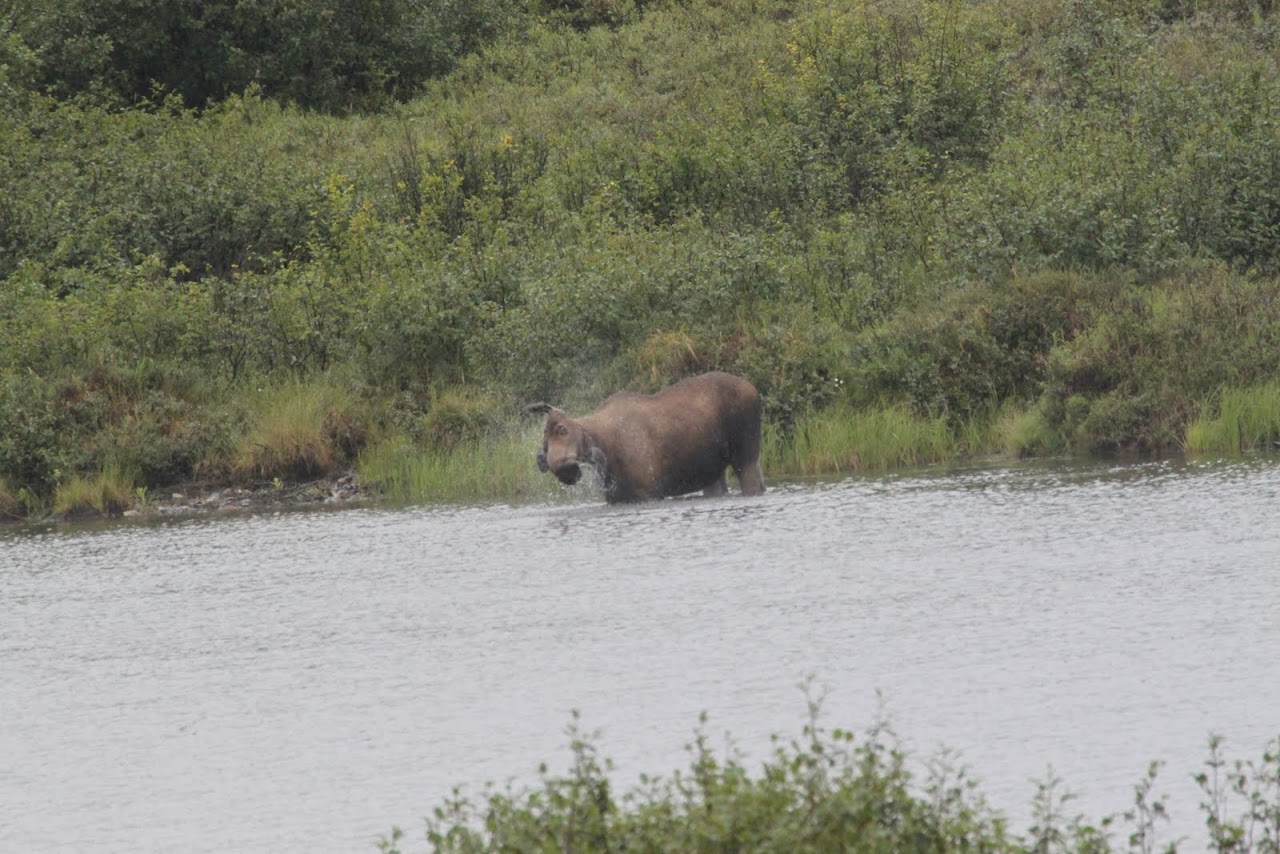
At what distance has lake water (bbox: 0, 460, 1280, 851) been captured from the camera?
7.87 m

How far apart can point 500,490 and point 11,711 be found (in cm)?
853

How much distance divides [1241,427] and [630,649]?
27.9 feet

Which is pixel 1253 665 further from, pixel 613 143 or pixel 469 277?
pixel 613 143

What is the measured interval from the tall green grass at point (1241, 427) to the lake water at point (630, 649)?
0.96 metres

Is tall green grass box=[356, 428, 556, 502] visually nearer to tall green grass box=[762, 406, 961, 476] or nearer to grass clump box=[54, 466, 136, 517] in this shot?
tall green grass box=[762, 406, 961, 476]

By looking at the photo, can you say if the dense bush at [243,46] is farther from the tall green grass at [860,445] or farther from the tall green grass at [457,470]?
the tall green grass at [860,445]

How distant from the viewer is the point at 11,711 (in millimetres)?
9891

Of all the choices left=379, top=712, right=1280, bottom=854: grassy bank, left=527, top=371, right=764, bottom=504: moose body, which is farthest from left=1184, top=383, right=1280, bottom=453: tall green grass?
left=379, top=712, right=1280, bottom=854: grassy bank

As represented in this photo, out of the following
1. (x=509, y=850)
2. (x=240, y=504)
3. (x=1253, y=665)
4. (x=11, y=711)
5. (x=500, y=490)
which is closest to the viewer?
(x=509, y=850)

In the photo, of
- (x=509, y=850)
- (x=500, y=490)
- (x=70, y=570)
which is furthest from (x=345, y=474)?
(x=509, y=850)

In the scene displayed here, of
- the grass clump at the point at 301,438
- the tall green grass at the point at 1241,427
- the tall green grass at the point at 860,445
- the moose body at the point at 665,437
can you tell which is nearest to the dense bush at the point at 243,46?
the grass clump at the point at 301,438

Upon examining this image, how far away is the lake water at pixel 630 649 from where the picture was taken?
7.87m

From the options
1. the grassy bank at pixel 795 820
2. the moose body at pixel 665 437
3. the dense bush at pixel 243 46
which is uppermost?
the dense bush at pixel 243 46

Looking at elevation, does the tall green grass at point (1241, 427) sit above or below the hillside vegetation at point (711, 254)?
below
